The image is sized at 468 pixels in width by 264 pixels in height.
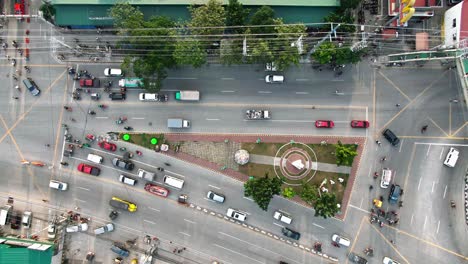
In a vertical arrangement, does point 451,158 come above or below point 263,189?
above

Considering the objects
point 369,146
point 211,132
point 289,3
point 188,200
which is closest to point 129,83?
point 211,132

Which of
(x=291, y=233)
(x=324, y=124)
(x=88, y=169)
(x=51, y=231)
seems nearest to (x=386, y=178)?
(x=324, y=124)

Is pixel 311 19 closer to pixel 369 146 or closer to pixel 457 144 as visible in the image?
pixel 369 146

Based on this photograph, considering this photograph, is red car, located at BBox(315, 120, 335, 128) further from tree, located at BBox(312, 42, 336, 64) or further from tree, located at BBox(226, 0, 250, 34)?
tree, located at BBox(226, 0, 250, 34)

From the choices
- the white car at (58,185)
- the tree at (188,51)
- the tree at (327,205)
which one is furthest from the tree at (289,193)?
the white car at (58,185)

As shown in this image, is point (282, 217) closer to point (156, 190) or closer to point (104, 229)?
point (156, 190)

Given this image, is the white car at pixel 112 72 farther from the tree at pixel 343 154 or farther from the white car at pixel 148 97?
the tree at pixel 343 154

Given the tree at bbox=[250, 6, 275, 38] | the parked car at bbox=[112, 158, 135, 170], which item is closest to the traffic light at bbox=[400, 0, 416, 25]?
the tree at bbox=[250, 6, 275, 38]
